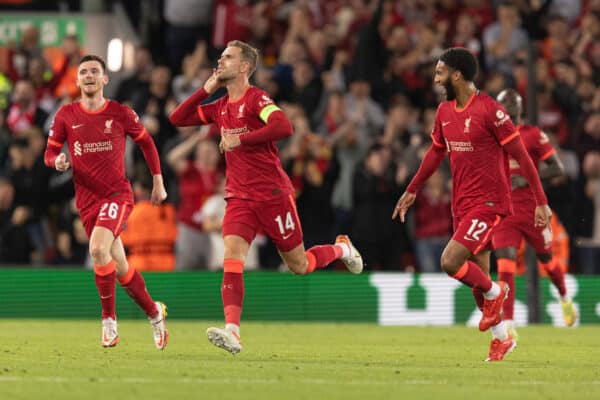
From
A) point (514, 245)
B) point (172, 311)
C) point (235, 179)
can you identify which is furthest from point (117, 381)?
point (172, 311)

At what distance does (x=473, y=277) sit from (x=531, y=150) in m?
3.57

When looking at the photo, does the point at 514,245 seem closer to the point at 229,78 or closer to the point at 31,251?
the point at 229,78

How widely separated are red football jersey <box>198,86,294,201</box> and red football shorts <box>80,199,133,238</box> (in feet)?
4.00

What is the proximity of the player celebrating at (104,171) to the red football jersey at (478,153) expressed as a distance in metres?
2.68

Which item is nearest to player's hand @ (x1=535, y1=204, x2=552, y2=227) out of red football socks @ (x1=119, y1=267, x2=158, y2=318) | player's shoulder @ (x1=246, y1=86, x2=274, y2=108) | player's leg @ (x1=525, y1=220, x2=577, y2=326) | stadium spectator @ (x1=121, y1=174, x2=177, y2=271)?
player's shoulder @ (x1=246, y1=86, x2=274, y2=108)

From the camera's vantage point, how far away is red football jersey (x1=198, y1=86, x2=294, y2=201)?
11.8m

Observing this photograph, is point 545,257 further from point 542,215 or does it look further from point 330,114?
point 330,114

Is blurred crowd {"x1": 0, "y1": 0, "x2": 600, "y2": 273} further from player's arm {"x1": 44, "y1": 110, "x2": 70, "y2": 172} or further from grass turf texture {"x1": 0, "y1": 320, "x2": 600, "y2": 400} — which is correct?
player's arm {"x1": 44, "y1": 110, "x2": 70, "y2": 172}

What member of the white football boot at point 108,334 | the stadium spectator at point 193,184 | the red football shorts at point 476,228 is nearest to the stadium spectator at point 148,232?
the stadium spectator at point 193,184

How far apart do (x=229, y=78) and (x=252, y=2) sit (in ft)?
38.7

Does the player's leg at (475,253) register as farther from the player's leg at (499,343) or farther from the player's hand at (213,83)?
the player's hand at (213,83)

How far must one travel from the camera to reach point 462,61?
11758 millimetres

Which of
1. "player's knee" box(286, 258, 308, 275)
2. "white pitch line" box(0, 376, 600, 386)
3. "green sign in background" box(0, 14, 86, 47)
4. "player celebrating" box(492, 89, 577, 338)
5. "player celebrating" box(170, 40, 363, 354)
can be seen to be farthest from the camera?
"green sign in background" box(0, 14, 86, 47)

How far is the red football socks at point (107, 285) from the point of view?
12477 millimetres
